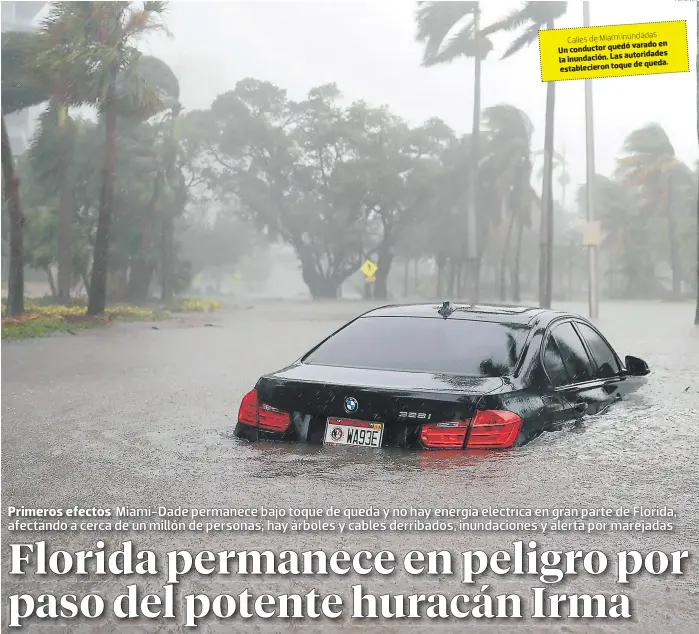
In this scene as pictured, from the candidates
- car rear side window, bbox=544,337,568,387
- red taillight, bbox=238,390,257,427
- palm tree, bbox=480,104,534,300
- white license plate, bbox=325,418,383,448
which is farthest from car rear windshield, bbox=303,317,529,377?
palm tree, bbox=480,104,534,300

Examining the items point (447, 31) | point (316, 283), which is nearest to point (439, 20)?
point (447, 31)

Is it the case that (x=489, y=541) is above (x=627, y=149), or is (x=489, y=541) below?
below

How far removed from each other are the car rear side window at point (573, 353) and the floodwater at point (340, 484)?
324 millimetres

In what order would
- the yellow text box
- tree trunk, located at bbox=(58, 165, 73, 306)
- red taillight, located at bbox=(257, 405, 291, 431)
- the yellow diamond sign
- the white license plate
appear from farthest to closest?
the yellow diamond sign, tree trunk, located at bbox=(58, 165, 73, 306), the yellow text box, red taillight, located at bbox=(257, 405, 291, 431), the white license plate

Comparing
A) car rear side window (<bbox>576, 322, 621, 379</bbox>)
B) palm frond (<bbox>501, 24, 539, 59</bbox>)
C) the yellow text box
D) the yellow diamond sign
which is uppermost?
palm frond (<bbox>501, 24, 539, 59</bbox>)

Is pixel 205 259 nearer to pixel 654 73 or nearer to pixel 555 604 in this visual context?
pixel 654 73

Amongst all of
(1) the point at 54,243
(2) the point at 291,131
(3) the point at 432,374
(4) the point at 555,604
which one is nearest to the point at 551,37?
(3) the point at 432,374

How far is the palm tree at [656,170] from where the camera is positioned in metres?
59.9

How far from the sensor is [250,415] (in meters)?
6.06

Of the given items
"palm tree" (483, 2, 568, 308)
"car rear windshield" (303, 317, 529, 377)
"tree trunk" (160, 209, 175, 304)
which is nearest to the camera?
"car rear windshield" (303, 317, 529, 377)

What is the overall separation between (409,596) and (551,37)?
4170 mm

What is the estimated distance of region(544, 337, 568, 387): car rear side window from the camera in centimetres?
647

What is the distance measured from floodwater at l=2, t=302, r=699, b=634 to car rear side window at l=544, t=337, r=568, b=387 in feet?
1.13

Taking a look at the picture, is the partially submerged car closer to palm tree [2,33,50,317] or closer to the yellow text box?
the yellow text box
